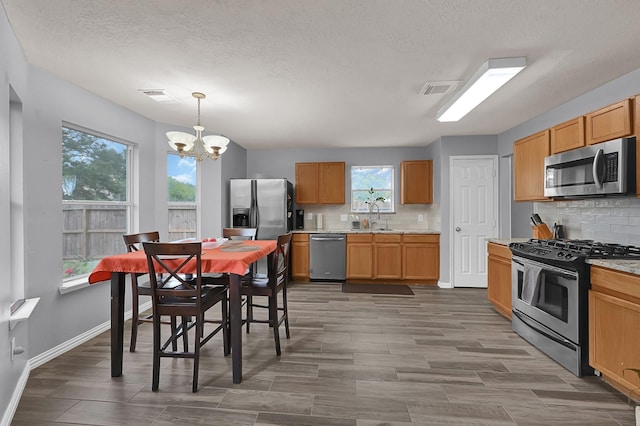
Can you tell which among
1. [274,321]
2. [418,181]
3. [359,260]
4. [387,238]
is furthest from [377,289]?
[274,321]

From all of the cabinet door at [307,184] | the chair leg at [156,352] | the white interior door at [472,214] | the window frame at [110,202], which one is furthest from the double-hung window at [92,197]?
the white interior door at [472,214]

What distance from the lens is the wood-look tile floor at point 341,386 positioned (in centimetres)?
182

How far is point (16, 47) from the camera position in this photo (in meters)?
2.11

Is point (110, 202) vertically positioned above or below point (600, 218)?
above

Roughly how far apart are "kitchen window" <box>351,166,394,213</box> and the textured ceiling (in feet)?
7.41

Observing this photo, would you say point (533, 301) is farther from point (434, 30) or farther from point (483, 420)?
point (434, 30)

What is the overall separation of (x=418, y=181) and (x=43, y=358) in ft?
17.1

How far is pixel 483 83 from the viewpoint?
8.47 feet

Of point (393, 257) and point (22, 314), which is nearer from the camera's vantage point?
point (22, 314)

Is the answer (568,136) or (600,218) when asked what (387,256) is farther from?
(568,136)

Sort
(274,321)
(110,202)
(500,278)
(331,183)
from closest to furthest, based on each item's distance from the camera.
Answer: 1. (274,321)
2. (110,202)
3. (500,278)
4. (331,183)

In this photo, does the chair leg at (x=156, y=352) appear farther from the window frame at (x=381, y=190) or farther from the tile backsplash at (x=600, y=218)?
the window frame at (x=381, y=190)

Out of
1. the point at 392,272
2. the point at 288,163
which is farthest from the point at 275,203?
the point at 392,272

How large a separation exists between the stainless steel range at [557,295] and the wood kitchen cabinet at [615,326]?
7 cm
